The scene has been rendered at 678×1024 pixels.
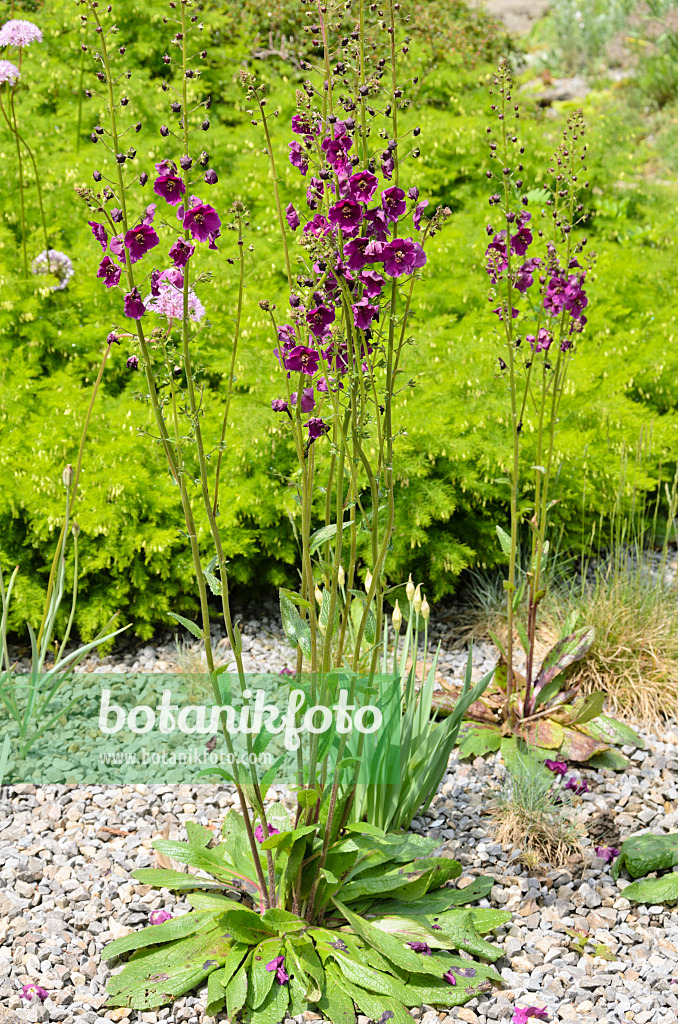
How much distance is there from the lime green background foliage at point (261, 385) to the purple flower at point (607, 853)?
1.34m

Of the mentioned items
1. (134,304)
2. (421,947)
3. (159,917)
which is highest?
(134,304)

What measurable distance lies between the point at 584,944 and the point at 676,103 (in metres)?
10.5

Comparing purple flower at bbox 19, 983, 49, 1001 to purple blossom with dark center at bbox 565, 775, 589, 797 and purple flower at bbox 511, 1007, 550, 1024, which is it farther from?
purple blossom with dark center at bbox 565, 775, 589, 797

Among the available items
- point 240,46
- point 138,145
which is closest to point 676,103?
point 240,46

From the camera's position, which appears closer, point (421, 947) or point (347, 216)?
point (347, 216)

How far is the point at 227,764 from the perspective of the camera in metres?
2.91

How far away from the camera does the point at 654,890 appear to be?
8.26 ft

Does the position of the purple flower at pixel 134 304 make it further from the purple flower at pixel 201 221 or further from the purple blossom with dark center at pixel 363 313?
the purple blossom with dark center at pixel 363 313

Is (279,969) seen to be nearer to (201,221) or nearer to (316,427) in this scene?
(316,427)

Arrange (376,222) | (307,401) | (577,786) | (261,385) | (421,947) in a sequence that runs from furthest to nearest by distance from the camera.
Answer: (261,385)
(577,786)
(421,947)
(307,401)
(376,222)

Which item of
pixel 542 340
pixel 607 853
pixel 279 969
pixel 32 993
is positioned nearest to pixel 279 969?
pixel 279 969

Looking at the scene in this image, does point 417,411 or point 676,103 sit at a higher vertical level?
point 676,103

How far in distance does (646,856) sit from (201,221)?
215cm

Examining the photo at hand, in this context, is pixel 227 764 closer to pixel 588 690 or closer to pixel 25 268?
pixel 588 690
